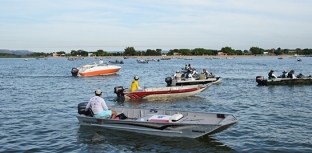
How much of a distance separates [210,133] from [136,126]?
11.1 ft

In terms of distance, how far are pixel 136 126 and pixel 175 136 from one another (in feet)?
6.20

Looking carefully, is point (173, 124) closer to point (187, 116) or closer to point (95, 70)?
point (187, 116)

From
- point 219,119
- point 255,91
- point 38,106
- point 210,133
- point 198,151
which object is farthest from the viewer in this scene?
→ point 255,91

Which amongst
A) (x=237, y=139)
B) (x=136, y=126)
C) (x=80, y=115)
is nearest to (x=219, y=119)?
(x=237, y=139)

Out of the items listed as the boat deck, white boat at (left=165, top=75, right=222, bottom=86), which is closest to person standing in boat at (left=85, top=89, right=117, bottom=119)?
the boat deck

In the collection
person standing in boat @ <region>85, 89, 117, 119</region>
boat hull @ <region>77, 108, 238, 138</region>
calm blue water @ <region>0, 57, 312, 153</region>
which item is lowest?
calm blue water @ <region>0, 57, 312, 153</region>

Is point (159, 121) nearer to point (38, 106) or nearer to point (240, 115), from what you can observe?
point (240, 115)

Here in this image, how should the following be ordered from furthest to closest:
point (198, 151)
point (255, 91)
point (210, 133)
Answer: point (255, 91)
point (210, 133)
point (198, 151)

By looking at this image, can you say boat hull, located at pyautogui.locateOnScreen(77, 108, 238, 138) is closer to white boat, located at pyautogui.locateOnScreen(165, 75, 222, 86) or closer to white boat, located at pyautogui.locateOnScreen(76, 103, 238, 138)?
white boat, located at pyautogui.locateOnScreen(76, 103, 238, 138)

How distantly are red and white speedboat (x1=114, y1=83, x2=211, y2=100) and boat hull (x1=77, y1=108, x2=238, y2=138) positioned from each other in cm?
903

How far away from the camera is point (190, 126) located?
1501 centimetres

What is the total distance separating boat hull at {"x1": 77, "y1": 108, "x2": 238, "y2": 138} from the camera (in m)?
14.8

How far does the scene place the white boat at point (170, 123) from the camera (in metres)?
14.9

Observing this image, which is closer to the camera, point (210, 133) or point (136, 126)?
point (210, 133)
